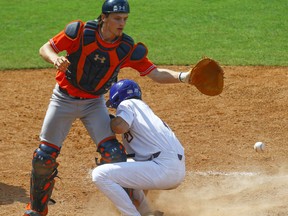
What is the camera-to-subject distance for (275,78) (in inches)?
474

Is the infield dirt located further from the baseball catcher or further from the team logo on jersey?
the team logo on jersey

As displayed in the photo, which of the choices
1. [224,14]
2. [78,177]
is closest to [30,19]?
[224,14]

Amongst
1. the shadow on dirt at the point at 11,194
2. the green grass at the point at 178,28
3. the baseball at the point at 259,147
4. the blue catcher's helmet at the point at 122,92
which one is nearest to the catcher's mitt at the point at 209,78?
the blue catcher's helmet at the point at 122,92

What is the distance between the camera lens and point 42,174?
23.1 feet

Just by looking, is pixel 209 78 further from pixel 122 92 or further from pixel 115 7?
pixel 115 7

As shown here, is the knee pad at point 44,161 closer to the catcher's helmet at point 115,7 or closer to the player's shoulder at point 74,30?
the player's shoulder at point 74,30

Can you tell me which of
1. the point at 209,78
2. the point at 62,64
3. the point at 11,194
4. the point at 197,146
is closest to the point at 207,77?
the point at 209,78

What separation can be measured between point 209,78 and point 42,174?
1.93 meters

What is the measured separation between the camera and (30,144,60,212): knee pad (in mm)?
6977

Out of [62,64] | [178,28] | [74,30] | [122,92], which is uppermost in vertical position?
[74,30]

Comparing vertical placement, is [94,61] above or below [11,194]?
above

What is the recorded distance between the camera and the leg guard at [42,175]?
6.98m

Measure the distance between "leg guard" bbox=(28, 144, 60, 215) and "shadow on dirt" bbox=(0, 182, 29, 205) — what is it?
2.25 ft

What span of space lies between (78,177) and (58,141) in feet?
5.01
